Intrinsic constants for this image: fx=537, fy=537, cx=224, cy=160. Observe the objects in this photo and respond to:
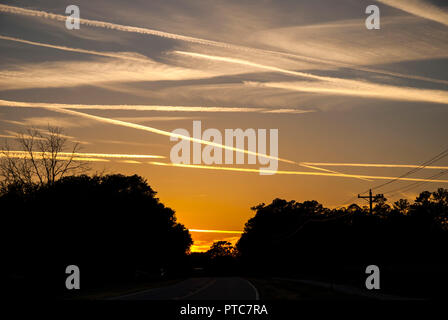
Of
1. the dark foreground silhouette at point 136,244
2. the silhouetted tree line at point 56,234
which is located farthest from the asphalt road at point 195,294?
the silhouetted tree line at point 56,234

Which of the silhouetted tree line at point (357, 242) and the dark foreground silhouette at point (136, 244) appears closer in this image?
the dark foreground silhouette at point (136, 244)

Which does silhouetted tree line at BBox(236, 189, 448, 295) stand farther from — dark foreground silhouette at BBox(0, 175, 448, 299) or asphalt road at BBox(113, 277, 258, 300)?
asphalt road at BBox(113, 277, 258, 300)

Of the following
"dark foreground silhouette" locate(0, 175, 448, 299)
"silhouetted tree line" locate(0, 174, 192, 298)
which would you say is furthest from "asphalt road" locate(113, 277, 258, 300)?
"silhouetted tree line" locate(0, 174, 192, 298)

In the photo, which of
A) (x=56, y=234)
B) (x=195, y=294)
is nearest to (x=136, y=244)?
(x=56, y=234)

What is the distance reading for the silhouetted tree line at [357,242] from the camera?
50.3 metres

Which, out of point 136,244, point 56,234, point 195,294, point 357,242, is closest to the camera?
point 195,294

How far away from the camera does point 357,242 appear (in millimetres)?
90375

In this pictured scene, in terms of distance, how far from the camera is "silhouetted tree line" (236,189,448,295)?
5033 centimetres

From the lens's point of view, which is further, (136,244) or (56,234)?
(136,244)

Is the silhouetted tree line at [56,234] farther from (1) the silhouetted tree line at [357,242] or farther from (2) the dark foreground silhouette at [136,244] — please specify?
(1) the silhouetted tree line at [357,242]

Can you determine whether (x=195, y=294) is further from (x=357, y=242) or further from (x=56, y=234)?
(x=357, y=242)

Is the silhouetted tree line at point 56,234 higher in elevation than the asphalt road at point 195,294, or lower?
higher
